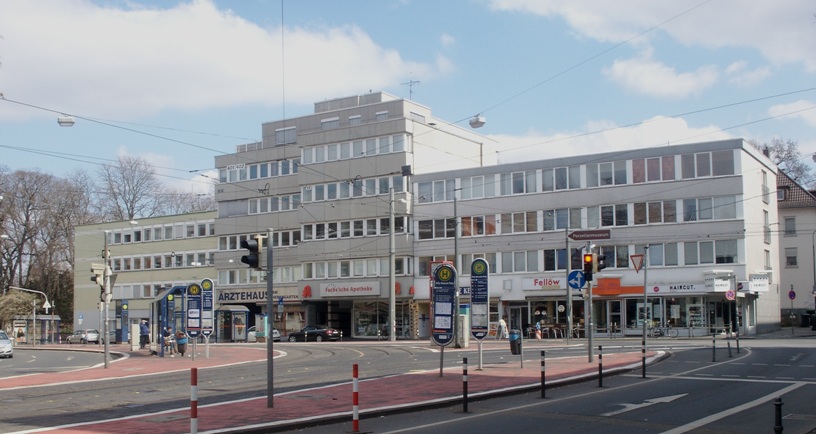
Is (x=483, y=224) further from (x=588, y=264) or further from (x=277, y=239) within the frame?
(x=588, y=264)

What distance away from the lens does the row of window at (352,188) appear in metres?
62.8

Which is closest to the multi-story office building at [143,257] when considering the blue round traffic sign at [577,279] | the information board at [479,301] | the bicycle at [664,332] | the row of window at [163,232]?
the row of window at [163,232]

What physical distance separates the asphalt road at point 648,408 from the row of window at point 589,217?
29653 mm

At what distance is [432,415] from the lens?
15211 mm

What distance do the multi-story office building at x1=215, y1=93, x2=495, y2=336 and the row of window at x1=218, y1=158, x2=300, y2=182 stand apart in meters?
0.09

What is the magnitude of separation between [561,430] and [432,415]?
2.95 m

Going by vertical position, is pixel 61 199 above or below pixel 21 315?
above

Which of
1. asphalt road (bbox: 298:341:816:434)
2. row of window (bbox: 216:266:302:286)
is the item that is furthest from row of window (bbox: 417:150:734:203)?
asphalt road (bbox: 298:341:816:434)

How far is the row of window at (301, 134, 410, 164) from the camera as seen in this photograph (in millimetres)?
62594

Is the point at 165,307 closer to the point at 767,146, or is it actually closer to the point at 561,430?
the point at 561,430

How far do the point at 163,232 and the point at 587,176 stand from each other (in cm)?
4345

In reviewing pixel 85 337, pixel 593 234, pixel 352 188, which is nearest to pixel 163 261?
pixel 85 337

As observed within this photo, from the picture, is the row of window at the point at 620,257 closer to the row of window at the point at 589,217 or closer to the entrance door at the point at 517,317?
the row of window at the point at 589,217

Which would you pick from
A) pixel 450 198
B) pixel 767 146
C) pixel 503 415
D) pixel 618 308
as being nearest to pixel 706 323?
pixel 618 308
